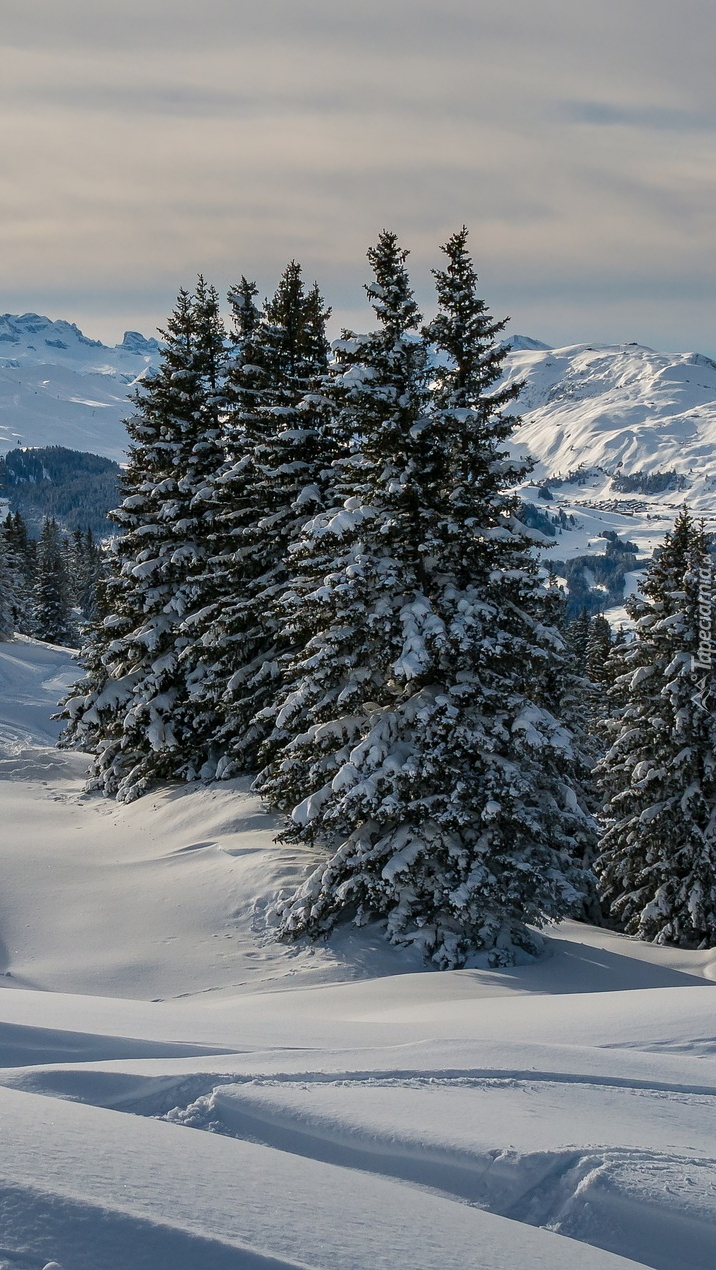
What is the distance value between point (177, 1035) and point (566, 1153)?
12.9 feet

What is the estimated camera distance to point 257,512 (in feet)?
73.8

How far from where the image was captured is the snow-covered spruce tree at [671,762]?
22.1 m

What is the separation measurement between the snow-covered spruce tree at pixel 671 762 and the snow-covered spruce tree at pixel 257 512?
9408 millimetres

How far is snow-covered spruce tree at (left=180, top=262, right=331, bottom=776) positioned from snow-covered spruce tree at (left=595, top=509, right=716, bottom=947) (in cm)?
941

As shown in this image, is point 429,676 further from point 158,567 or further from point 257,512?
point 158,567

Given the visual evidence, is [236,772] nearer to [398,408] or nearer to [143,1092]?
[398,408]

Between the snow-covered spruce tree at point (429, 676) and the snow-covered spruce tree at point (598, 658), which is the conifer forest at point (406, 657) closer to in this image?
the snow-covered spruce tree at point (429, 676)

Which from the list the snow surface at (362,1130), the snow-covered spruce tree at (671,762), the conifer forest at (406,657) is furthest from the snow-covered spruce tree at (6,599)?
the snow surface at (362,1130)

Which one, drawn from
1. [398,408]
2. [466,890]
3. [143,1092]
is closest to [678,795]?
[466,890]

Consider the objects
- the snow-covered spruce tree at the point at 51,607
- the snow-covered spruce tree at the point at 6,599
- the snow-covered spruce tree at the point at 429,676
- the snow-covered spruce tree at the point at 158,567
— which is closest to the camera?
the snow-covered spruce tree at the point at 429,676

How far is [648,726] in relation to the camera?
23.0 metres

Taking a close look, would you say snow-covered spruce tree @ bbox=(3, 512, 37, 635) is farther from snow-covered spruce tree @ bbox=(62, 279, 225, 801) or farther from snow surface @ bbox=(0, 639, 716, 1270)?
snow surface @ bbox=(0, 639, 716, 1270)

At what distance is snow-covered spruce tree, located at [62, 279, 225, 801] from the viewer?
78.6 ft

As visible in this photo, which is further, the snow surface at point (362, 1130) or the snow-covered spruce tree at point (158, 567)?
the snow-covered spruce tree at point (158, 567)
